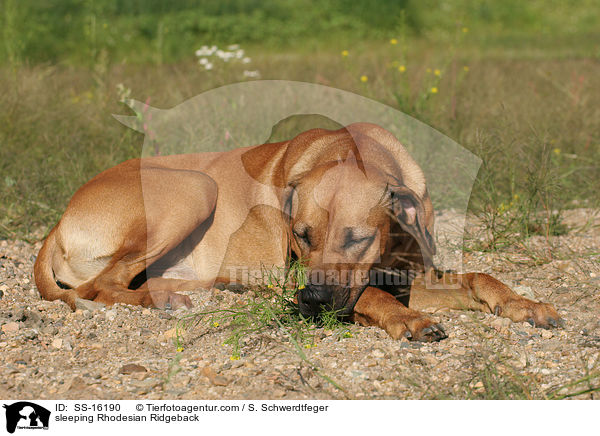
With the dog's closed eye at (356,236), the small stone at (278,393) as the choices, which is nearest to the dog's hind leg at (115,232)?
the dog's closed eye at (356,236)

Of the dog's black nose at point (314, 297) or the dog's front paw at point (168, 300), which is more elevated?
the dog's black nose at point (314, 297)

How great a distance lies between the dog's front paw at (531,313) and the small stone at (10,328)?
2.74 m

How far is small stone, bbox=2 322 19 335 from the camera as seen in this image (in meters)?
3.51

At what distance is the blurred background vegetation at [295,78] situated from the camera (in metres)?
5.17

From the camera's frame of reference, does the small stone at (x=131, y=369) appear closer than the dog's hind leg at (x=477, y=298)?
Yes

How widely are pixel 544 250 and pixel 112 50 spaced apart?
34.0ft

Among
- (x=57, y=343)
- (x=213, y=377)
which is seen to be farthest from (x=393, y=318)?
(x=57, y=343)

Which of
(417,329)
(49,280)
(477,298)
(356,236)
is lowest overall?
(49,280)

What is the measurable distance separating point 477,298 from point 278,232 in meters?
1.35

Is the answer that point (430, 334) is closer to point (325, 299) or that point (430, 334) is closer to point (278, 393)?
point (325, 299)
